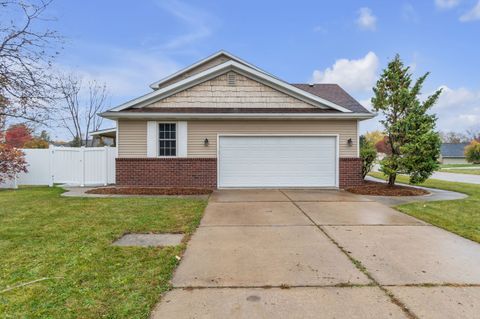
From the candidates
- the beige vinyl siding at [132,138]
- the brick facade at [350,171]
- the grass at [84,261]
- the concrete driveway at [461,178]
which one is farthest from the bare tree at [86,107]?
the concrete driveway at [461,178]

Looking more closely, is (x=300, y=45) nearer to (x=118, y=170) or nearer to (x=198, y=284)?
(x=118, y=170)

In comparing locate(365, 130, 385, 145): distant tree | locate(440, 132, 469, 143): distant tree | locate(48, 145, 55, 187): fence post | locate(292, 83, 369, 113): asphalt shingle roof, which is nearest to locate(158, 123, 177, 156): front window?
locate(48, 145, 55, 187): fence post

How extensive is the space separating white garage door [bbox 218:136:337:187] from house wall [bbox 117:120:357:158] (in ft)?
0.96

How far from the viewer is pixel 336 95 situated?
1598 cm

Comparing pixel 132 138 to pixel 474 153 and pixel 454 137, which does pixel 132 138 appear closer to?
pixel 474 153

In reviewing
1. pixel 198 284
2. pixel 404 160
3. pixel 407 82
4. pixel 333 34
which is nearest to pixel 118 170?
pixel 198 284

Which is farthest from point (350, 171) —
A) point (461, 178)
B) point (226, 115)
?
point (461, 178)

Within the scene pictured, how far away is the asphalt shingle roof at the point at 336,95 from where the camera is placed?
13634 millimetres

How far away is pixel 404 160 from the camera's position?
36.3 ft

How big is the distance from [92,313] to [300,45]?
17.9 meters

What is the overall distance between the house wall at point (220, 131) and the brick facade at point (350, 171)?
248 millimetres

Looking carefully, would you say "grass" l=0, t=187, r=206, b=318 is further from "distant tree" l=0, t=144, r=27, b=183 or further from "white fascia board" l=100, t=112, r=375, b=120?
"distant tree" l=0, t=144, r=27, b=183

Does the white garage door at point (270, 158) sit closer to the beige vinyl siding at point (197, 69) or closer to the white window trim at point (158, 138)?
the white window trim at point (158, 138)

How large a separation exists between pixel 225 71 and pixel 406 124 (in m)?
7.35
